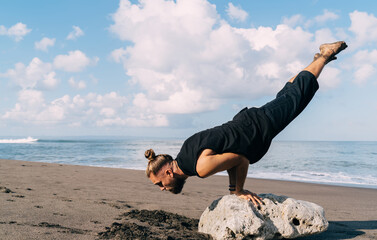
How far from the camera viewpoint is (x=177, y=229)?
12.2 ft

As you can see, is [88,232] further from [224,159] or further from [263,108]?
[263,108]

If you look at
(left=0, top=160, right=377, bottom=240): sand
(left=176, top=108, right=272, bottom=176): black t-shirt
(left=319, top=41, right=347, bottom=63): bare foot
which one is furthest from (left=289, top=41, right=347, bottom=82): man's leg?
(left=0, top=160, right=377, bottom=240): sand

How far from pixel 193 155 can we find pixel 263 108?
116 cm

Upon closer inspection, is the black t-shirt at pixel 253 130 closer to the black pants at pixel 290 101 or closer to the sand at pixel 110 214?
the black pants at pixel 290 101

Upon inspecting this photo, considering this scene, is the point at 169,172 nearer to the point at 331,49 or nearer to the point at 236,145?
the point at 236,145

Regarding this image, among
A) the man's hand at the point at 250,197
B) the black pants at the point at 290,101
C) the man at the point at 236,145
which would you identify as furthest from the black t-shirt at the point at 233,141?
the man's hand at the point at 250,197

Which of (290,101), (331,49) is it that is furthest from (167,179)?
(331,49)

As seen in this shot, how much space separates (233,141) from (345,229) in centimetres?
243

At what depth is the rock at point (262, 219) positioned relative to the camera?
128 inches

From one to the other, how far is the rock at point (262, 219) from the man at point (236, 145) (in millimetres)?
181

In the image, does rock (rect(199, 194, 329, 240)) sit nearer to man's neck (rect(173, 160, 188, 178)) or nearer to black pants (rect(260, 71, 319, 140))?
man's neck (rect(173, 160, 188, 178))

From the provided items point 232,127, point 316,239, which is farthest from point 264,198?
point 232,127

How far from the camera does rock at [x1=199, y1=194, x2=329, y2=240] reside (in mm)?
3262

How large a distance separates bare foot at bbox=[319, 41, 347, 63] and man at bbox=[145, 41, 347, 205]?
1.08ft
